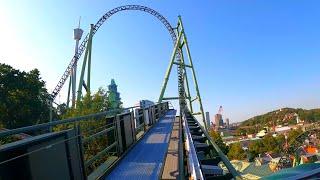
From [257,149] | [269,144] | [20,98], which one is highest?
[20,98]

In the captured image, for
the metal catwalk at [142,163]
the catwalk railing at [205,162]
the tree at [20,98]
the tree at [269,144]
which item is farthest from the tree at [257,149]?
the catwalk railing at [205,162]

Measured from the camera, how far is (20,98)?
42062 mm

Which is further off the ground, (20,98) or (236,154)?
(20,98)

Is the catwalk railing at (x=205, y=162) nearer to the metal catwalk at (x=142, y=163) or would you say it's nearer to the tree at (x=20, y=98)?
the metal catwalk at (x=142, y=163)

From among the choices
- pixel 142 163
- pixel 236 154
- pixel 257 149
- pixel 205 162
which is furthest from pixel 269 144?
pixel 205 162

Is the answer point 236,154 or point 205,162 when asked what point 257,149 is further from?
point 205,162

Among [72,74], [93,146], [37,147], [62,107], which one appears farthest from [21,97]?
[37,147]

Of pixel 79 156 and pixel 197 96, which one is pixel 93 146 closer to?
pixel 79 156

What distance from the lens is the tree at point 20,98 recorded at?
40438mm

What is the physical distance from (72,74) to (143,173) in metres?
44.7

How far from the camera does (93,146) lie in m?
16.2

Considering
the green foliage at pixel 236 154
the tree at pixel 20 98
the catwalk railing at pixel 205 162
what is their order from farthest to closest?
the green foliage at pixel 236 154
the tree at pixel 20 98
the catwalk railing at pixel 205 162

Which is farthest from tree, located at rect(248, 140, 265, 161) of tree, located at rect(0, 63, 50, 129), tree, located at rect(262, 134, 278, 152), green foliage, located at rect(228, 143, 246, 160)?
tree, located at rect(0, 63, 50, 129)

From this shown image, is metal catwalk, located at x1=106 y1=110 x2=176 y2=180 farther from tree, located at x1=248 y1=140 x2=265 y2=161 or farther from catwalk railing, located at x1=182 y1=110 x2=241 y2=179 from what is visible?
tree, located at x1=248 y1=140 x2=265 y2=161
